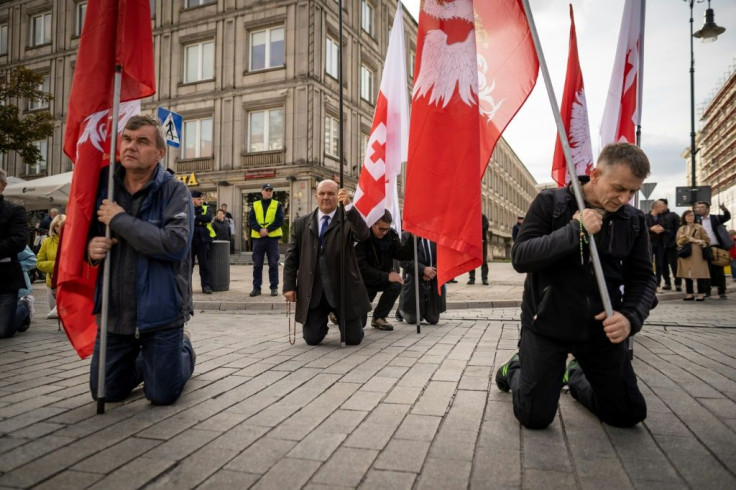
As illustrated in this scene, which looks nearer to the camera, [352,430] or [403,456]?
[403,456]

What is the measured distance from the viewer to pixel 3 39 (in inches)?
1286

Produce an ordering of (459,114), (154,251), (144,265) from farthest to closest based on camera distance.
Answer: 1. (459,114)
2. (144,265)
3. (154,251)

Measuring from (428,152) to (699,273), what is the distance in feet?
29.4

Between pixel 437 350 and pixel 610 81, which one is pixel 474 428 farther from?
pixel 610 81

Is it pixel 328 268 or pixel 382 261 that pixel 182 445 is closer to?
pixel 328 268

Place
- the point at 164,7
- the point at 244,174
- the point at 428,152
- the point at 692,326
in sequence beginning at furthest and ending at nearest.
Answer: the point at 164,7, the point at 244,174, the point at 692,326, the point at 428,152

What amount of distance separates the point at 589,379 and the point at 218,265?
9.37 meters

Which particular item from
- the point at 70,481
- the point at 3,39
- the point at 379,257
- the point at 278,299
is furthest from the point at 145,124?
the point at 3,39

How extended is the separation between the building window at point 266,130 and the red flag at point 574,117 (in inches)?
798

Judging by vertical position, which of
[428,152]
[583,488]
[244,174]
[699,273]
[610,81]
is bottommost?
[583,488]

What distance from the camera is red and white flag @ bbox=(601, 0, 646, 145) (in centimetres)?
500

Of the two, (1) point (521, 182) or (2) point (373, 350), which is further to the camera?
(1) point (521, 182)

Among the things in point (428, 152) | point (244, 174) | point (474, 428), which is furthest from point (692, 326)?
point (244, 174)

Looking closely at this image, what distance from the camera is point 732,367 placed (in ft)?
14.6
